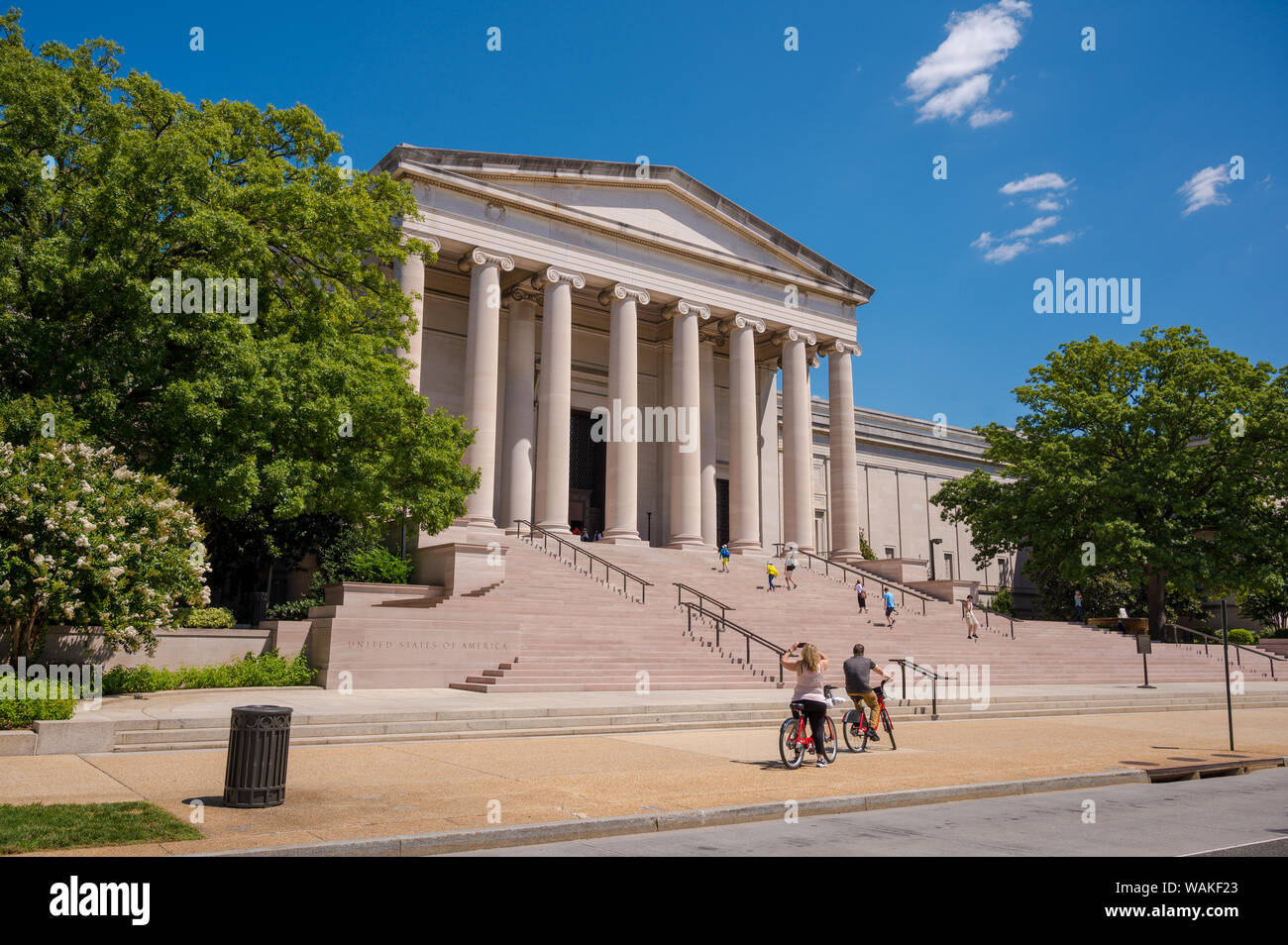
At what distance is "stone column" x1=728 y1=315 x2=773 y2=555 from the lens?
41000 millimetres

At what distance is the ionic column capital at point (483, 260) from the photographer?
117ft

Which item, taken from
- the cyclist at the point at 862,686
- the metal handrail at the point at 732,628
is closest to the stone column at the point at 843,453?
the metal handrail at the point at 732,628

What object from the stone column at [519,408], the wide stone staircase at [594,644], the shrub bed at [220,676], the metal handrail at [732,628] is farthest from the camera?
the stone column at [519,408]

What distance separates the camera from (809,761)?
1340 centimetres

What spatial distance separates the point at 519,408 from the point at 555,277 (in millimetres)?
5462

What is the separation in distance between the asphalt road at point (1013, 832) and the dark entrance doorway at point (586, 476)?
109 ft

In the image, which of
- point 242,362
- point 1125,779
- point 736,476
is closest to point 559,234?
point 736,476

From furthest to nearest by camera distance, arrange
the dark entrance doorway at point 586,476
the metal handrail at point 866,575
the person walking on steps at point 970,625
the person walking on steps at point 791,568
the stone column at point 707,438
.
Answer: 1. the stone column at point 707,438
2. the dark entrance doorway at point 586,476
3. the metal handrail at point 866,575
4. the person walking on steps at point 791,568
5. the person walking on steps at point 970,625

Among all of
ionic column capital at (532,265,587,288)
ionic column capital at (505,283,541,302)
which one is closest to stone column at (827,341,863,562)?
ionic column capital at (532,265,587,288)

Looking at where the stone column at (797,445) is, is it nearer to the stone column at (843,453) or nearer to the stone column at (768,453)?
the stone column at (843,453)

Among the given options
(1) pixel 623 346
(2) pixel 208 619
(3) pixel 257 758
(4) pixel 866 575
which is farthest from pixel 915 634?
(3) pixel 257 758

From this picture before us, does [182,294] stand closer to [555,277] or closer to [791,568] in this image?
[555,277]

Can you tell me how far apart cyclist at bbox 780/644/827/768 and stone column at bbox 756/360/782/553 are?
3194 cm

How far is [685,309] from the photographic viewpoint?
1610 inches
